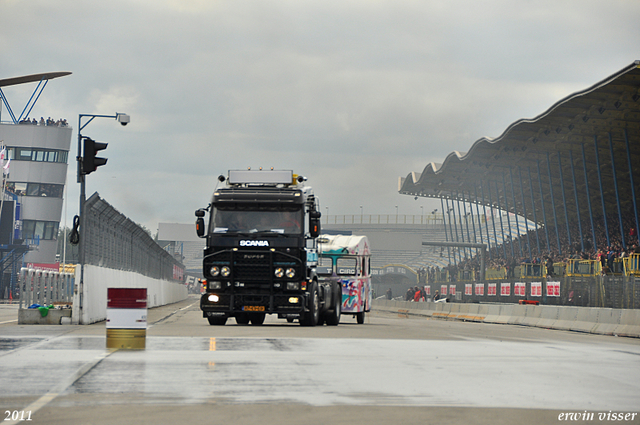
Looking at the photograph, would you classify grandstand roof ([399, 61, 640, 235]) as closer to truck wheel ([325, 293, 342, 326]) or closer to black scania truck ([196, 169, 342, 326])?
truck wheel ([325, 293, 342, 326])

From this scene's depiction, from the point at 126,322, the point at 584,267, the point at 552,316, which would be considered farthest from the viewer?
the point at 584,267

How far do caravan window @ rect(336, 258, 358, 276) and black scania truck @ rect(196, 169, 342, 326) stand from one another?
17.2 ft

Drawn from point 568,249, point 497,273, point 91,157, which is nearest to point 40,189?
point 497,273

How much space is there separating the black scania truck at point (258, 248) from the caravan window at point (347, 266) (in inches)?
206

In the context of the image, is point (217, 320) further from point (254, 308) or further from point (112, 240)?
point (112, 240)

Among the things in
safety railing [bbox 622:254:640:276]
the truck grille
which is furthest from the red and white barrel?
safety railing [bbox 622:254:640:276]

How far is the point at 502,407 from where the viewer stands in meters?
7.97

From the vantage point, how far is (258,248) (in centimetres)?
2230

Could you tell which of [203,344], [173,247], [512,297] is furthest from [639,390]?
[173,247]

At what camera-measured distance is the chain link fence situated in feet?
81.5

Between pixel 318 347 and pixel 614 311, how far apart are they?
1359 centimetres

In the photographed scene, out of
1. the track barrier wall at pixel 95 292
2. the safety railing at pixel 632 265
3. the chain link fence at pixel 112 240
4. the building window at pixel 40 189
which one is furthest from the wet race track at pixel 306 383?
the building window at pixel 40 189

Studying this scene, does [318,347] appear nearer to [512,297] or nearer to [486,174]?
[512,297]

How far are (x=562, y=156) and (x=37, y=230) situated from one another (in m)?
61.1
